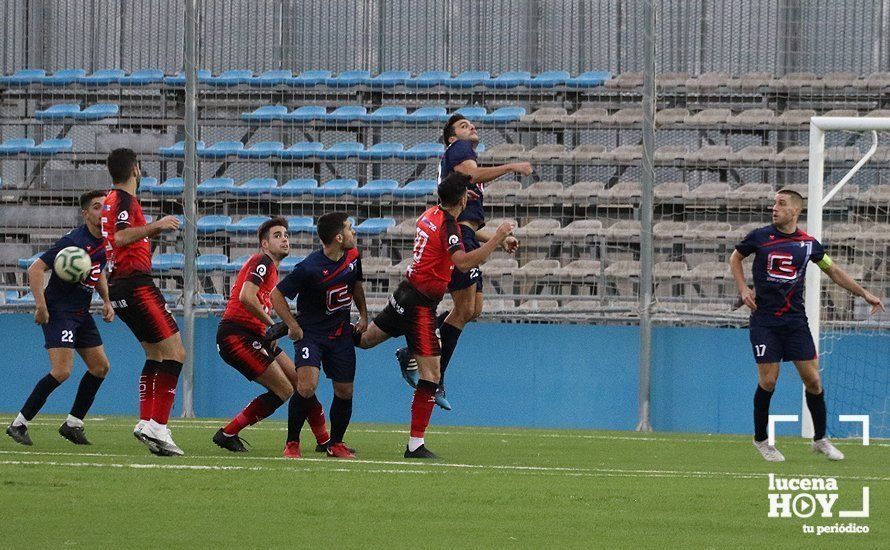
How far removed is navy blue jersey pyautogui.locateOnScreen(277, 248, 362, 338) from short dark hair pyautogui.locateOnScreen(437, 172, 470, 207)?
795mm

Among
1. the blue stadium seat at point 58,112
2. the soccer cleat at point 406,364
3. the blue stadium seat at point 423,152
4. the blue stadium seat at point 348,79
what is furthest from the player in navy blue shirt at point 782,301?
the blue stadium seat at point 58,112

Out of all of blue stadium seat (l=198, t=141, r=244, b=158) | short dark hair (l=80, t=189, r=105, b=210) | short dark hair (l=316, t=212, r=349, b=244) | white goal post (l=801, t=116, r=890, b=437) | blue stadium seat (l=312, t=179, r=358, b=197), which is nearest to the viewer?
short dark hair (l=316, t=212, r=349, b=244)

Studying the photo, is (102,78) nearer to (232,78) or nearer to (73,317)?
(232,78)

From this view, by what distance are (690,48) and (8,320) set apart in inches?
320

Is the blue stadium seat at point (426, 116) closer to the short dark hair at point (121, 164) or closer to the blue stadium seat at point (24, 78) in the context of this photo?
the blue stadium seat at point (24, 78)

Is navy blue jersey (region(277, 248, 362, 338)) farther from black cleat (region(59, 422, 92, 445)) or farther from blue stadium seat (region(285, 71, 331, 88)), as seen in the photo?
blue stadium seat (region(285, 71, 331, 88))

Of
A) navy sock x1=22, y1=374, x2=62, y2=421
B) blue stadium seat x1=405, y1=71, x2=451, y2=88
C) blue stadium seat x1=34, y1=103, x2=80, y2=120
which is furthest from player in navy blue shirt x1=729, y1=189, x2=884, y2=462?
blue stadium seat x1=34, y1=103, x2=80, y2=120

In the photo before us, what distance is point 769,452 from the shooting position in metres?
9.20

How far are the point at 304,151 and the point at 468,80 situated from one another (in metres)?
2.31

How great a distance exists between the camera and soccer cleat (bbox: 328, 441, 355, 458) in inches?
344

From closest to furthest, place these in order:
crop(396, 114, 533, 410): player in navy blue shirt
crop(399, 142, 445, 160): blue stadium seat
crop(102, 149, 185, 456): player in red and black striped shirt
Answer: crop(102, 149, 185, 456): player in red and black striped shirt, crop(396, 114, 533, 410): player in navy blue shirt, crop(399, 142, 445, 160): blue stadium seat

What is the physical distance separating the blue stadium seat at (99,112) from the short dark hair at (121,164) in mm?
9178

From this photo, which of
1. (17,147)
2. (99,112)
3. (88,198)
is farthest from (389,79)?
(88,198)

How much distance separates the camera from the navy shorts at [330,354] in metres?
8.79
